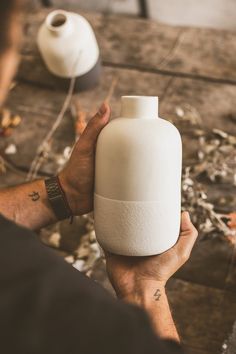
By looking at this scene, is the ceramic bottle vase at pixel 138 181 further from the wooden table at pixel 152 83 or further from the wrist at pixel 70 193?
the wooden table at pixel 152 83

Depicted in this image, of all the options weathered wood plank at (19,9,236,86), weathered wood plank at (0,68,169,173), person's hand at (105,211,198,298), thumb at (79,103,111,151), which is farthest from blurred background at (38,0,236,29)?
person's hand at (105,211,198,298)

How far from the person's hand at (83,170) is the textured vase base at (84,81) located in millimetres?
711

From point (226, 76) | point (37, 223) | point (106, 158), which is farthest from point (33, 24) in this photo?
point (106, 158)

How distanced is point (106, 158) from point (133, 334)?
0.50m

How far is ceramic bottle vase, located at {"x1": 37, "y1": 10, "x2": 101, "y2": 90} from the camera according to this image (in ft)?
6.13

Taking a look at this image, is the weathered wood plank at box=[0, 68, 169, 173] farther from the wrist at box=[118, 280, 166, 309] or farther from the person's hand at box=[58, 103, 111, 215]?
the wrist at box=[118, 280, 166, 309]

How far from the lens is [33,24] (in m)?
2.46

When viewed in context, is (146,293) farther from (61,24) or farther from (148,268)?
(61,24)

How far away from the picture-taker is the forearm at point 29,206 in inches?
55.6

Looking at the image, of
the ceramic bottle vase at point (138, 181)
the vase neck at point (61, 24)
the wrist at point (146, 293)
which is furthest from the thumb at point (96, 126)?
the vase neck at point (61, 24)

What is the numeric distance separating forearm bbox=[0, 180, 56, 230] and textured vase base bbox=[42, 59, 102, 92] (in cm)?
73

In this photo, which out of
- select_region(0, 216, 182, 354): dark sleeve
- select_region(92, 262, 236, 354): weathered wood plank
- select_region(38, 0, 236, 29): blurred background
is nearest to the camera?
select_region(0, 216, 182, 354): dark sleeve


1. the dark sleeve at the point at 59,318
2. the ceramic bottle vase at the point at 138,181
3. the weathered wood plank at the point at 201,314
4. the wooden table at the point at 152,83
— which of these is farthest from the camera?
the wooden table at the point at 152,83

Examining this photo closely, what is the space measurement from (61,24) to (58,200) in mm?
825
